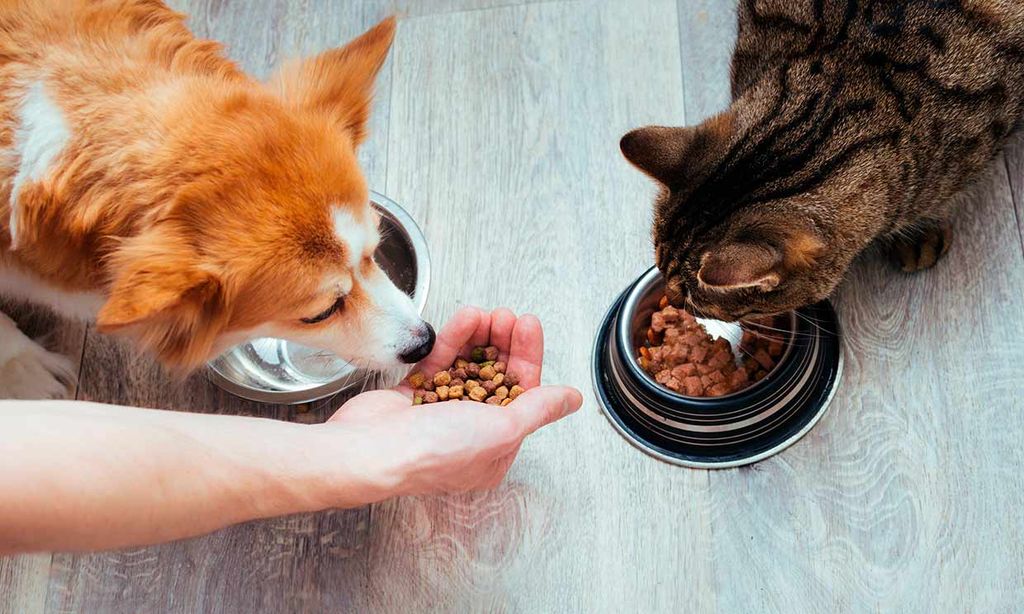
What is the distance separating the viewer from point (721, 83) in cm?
207

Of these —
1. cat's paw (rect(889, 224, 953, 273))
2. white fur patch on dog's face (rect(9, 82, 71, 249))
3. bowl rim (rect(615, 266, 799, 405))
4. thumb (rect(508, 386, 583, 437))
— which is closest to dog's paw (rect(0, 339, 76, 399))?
white fur patch on dog's face (rect(9, 82, 71, 249))

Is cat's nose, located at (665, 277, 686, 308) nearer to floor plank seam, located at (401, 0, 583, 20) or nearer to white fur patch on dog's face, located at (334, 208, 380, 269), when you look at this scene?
white fur patch on dog's face, located at (334, 208, 380, 269)

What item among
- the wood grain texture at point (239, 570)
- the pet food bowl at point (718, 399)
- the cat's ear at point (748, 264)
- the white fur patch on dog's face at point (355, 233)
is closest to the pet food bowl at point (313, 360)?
the wood grain texture at point (239, 570)

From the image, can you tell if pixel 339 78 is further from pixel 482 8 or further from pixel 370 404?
pixel 482 8

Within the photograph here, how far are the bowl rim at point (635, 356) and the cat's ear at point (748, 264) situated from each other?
0.33m

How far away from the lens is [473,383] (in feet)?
5.63

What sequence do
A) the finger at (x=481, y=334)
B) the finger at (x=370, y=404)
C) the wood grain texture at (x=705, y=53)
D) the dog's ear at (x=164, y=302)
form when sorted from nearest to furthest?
the dog's ear at (x=164, y=302) < the finger at (x=370, y=404) < the finger at (x=481, y=334) < the wood grain texture at (x=705, y=53)

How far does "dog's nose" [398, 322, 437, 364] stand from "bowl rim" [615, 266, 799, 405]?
1.30 ft

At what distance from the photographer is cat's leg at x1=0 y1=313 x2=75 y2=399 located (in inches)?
73.7

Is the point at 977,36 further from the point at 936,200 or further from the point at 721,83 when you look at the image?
the point at 721,83

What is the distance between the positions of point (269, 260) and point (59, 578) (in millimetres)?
1027

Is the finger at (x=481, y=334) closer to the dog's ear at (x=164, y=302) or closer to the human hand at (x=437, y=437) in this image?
the human hand at (x=437, y=437)

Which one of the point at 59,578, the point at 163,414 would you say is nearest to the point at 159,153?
the point at 163,414

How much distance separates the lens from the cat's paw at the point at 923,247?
184 cm
